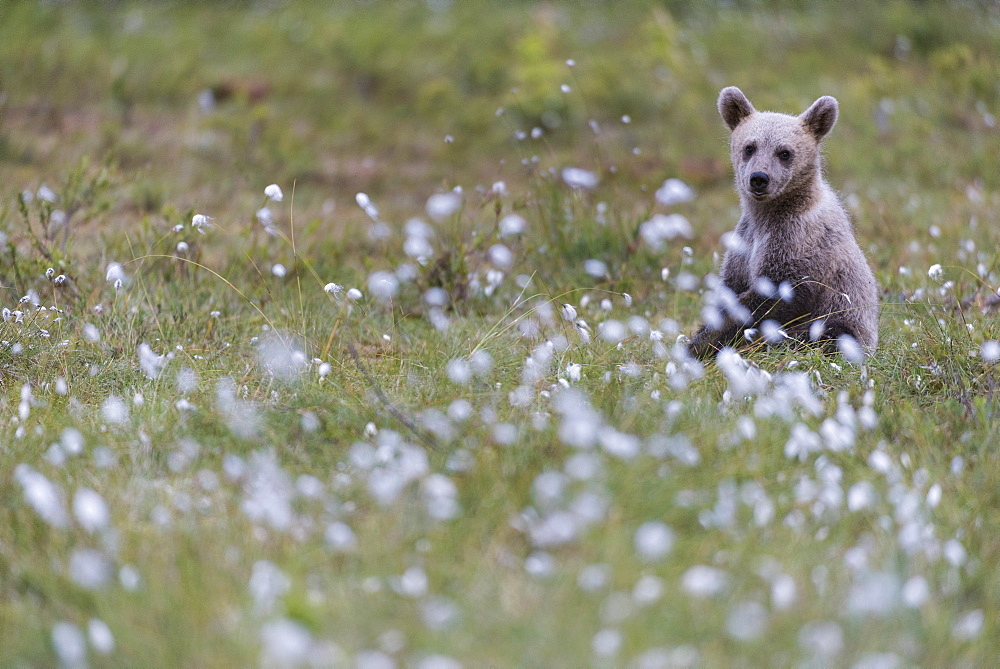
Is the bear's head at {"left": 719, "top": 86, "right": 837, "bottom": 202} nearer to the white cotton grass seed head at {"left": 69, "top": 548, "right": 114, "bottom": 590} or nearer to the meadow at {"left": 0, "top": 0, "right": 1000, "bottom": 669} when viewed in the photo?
the meadow at {"left": 0, "top": 0, "right": 1000, "bottom": 669}

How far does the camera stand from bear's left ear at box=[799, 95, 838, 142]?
5.00 metres

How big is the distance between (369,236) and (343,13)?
613 centimetres

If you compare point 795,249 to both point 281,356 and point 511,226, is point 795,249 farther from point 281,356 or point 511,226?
point 281,356

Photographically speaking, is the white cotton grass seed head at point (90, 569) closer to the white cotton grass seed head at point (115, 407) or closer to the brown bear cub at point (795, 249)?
the white cotton grass seed head at point (115, 407)

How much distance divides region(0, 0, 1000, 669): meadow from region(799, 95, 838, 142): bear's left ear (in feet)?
2.95

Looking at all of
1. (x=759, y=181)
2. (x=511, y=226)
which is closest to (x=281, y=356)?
(x=511, y=226)

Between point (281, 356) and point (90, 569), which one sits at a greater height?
point (90, 569)

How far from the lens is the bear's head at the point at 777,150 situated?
15.8ft

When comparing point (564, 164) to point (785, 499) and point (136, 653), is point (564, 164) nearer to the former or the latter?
point (785, 499)

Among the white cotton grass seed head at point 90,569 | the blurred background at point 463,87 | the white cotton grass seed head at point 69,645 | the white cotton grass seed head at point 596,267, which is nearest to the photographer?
the white cotton grass seed head at point 69,645

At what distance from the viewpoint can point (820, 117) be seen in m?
5.04

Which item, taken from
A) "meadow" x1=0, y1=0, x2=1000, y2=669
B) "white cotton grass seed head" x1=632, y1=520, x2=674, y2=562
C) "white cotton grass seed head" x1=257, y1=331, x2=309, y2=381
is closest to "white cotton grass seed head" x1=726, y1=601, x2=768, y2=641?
"meadow" x1=0, y1=0, x2=1000, y2=669

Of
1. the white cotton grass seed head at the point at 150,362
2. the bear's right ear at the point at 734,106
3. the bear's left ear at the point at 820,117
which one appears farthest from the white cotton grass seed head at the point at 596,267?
the white cotton grass seed head at the point at 150,362

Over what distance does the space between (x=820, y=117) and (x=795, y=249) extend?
72cm
